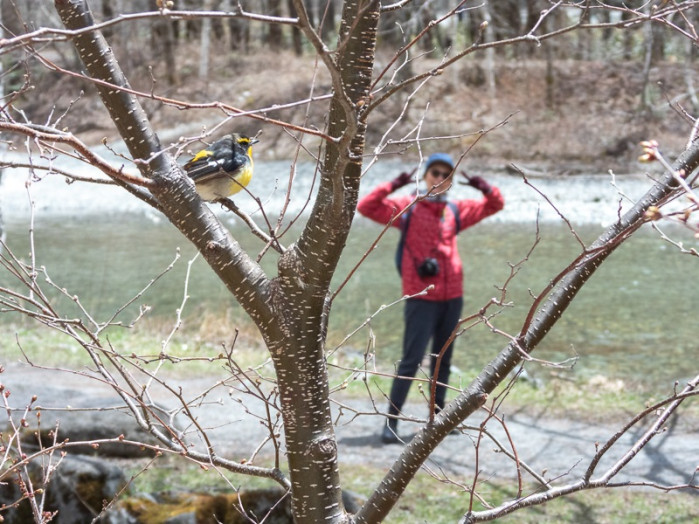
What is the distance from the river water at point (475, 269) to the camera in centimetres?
1066

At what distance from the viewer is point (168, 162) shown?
2021mm

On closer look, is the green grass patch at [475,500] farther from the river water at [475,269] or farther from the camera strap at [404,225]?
the river water at [475,269]

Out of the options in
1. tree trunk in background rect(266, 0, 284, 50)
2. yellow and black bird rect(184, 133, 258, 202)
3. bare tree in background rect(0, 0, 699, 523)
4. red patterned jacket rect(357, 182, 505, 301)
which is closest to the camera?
bare tree in background rect(0, 0, 699, 523)

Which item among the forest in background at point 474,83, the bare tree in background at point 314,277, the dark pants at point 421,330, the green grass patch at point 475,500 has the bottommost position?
the forest in background at point 474,83

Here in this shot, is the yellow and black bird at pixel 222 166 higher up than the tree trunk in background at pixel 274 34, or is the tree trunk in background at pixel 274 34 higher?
the yellow and black bird at pixel 222 166

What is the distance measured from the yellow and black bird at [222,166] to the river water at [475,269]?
0.52 metres

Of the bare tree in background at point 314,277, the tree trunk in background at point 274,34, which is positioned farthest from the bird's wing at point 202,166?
the tree trunk in background at point 274,34

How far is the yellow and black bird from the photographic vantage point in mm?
4383

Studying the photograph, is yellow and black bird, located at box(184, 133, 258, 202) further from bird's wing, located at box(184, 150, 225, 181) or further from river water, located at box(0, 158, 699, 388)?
river water, located at box(0, 158, 699, 388)

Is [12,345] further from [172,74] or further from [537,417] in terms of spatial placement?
[172,74]

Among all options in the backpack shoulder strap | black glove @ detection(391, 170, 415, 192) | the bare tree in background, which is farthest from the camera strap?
the bare tree in background

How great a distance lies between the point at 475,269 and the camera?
1551 cm

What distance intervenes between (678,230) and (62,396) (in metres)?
13.6

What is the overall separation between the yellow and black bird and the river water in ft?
1.70
